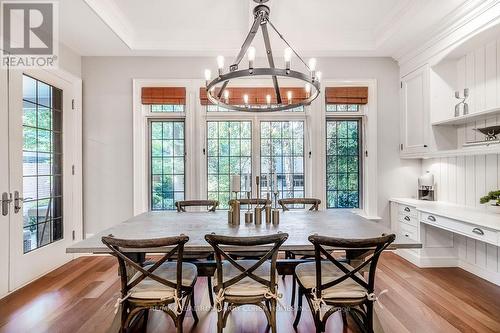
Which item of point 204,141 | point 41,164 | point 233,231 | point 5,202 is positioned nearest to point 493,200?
point 233,231

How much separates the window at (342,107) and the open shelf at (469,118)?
1.07 meters

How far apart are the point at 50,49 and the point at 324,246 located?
3874 mm

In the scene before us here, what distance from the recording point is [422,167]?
3.86 metres

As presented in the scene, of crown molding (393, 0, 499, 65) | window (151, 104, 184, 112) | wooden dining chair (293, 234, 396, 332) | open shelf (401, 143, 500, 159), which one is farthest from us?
window (151, 104, 184, 112)

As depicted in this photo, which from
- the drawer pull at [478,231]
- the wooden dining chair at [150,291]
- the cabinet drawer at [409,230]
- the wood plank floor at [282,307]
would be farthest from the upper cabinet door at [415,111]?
the wooden dining chair at [150,291]

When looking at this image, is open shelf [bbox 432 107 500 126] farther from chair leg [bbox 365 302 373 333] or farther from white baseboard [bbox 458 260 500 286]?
chair leg [bbox 365 302 373 333]

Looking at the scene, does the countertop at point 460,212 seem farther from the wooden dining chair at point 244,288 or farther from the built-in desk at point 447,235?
the wooden dining chair at point 244,288

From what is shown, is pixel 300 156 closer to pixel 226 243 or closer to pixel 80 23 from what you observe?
pixel 226 243

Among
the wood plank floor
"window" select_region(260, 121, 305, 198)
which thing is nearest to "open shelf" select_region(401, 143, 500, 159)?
the wood plank floor

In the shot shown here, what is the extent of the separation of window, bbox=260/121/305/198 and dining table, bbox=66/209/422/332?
1.38 metres

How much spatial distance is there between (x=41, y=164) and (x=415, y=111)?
4.79 metres

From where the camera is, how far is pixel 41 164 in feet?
10.3

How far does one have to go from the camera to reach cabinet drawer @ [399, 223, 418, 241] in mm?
3320

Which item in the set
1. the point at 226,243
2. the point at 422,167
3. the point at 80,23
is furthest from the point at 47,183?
the point at 422,167
